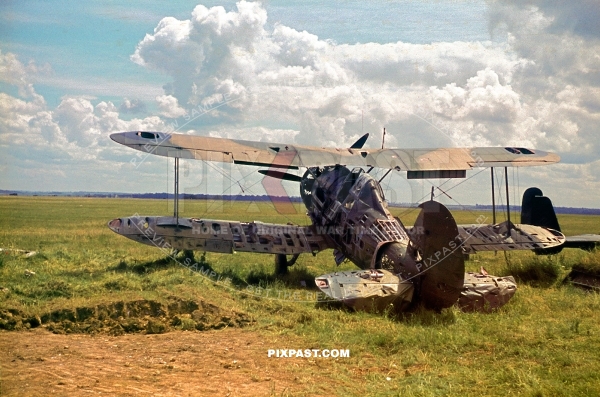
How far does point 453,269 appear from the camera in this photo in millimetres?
9430

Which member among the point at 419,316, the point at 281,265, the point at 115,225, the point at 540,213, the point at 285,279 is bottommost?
the point at 285,279

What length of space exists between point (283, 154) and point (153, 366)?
7133 mm

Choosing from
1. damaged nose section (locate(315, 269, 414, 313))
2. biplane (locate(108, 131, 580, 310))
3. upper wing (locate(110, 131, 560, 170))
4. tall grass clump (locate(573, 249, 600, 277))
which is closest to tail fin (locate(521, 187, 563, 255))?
biplane (locate(108, 131, 580, 310))

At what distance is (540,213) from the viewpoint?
1903 cm

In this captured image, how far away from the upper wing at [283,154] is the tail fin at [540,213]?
4783 millimetres

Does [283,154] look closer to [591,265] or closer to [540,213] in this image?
[591,265]

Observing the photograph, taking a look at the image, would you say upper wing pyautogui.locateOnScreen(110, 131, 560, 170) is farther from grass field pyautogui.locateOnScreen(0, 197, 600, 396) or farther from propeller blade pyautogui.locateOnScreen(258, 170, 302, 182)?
propeller blade pyautogui.locateOnScreen(258, 170, 302, 182)

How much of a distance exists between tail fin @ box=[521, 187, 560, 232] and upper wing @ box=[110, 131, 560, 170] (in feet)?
15.7

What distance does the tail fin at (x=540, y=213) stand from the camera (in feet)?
61.7

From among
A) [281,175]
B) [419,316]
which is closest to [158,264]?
[281,175]

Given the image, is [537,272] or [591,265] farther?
[537,272]

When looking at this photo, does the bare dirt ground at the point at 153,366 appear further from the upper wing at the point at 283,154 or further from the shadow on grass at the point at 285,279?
the shadow on grass at the point at 285,279

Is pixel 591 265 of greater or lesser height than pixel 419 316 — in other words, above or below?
above

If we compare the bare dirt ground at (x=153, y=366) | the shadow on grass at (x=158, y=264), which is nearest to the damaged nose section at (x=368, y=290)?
the bare dirt ground at (x=153, y=366)
